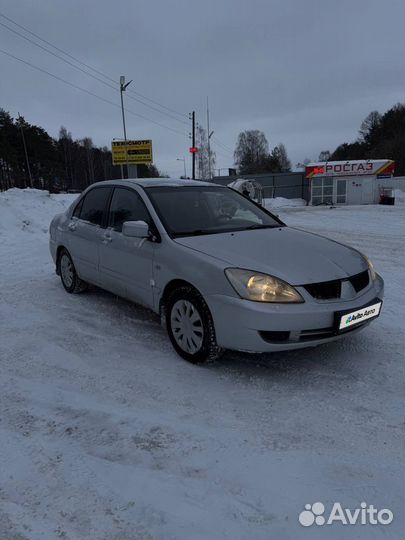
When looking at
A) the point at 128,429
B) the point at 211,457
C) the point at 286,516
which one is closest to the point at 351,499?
the point at 286,516

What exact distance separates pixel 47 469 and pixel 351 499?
1654 millimetres

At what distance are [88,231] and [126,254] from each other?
1.05m

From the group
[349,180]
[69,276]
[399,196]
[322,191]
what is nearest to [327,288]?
[69,276]

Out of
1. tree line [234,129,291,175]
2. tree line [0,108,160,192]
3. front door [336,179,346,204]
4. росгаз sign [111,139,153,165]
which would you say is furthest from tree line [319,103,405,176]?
tree line [0,108,160,192]

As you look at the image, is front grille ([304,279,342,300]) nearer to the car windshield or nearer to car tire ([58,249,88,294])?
the car windshield

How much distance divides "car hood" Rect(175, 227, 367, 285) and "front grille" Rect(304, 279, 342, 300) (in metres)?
0.04

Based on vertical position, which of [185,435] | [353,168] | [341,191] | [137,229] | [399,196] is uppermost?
[353,168]

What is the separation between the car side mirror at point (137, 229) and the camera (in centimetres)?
395

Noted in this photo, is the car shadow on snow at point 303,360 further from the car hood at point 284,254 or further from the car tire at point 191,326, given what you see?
the car hood at point 284,254

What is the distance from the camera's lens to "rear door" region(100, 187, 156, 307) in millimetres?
4117

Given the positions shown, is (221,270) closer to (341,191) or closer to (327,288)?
(327,288)

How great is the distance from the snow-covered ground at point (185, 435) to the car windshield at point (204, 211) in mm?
1159

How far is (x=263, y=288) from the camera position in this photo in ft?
10.4

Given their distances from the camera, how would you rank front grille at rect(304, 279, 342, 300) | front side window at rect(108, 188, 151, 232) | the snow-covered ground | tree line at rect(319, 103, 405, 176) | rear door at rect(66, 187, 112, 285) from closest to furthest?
the snow-covered ground < front grille at rect(304, 279, 342, 300) < front side window at rect(108, 188, 151, 232) < rear door at rect(66, 187, 112, 285) < tree line at rect(319, 103, 405, 176)
